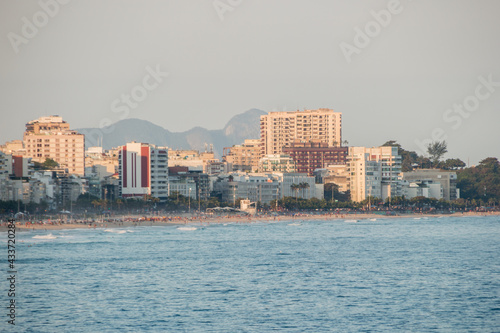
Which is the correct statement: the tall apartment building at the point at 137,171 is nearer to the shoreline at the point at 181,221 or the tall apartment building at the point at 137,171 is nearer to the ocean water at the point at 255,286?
the shoreline at the point at 181,221

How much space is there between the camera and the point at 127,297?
205ft

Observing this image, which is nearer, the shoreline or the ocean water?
the ocean water

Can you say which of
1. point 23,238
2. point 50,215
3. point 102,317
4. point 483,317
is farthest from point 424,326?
point 50,215

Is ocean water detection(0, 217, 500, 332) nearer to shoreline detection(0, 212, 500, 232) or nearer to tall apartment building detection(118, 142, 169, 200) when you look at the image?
shoreline detection(0, 212, 500, 232)

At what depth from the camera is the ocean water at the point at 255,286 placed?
53375mm

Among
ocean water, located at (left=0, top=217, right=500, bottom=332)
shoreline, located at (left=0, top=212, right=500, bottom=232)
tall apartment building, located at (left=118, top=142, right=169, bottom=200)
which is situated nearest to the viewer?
ocean water, located at (left=0, top=217, right=500, bottom=332)

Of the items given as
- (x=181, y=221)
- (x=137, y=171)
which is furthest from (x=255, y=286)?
(x=137, y=171)

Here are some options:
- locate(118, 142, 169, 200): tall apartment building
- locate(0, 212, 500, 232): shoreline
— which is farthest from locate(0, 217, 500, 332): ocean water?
locate(118, 142, 169, 200): tall apartment building

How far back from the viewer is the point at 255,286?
6756 cm

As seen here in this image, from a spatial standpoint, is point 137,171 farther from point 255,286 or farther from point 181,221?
point 255,286

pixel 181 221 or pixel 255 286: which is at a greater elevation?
pixel 181 221

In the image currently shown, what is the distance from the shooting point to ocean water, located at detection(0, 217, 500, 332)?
53.4 metres

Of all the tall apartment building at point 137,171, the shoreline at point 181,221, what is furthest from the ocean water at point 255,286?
the tall apartment building at point 137,171

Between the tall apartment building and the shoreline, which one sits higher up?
the tall apartment building
